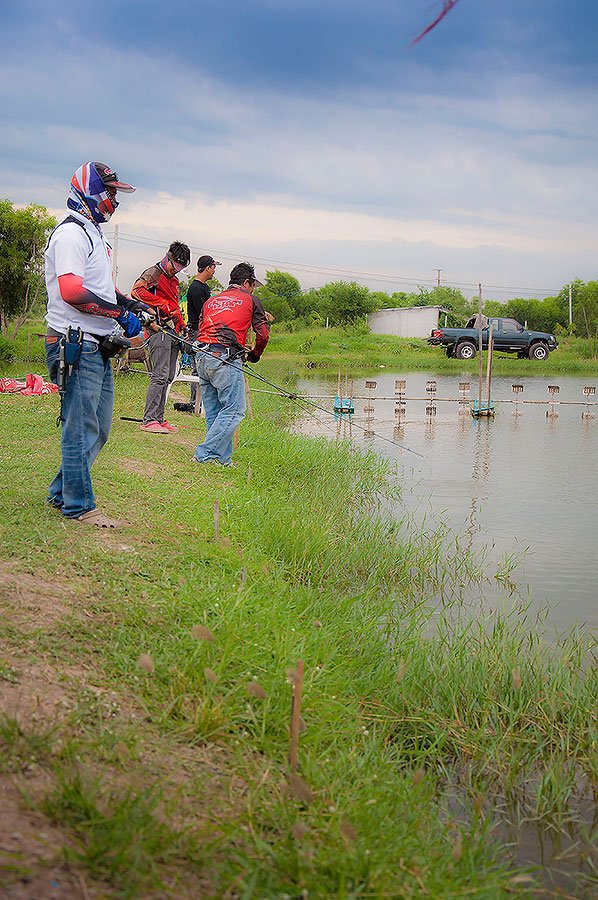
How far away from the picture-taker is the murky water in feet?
23.8

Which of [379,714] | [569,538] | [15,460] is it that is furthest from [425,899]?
[569,538]

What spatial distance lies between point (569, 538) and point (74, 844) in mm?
7298

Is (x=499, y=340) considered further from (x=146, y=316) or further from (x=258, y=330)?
(x=146, y=316)

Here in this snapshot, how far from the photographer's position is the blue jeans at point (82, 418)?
16.8 feet

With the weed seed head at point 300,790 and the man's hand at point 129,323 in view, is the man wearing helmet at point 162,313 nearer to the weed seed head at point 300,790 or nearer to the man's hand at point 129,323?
the man's hand at point 129,323

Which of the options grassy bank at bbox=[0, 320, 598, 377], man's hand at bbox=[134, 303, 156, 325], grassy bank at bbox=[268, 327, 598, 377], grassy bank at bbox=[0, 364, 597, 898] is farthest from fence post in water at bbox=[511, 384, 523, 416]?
man's hand at bbox=[134, 303, 156, 325]

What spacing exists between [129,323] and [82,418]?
599mm

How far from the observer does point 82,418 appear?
520 centimetres

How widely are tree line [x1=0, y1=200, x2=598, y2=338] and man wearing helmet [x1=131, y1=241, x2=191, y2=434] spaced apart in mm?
16391

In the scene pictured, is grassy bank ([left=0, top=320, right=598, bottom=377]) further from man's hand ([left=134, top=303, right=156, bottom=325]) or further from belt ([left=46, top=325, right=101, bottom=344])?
belt ([left=46, top=325, right=101, bottom=344])

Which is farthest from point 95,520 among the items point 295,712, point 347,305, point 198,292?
point 347,305

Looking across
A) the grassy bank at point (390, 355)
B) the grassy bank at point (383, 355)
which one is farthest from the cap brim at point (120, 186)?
the grassy bank at point (390, 355)

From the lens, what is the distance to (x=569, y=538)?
8828mm

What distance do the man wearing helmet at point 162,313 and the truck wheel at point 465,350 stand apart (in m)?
30.5
